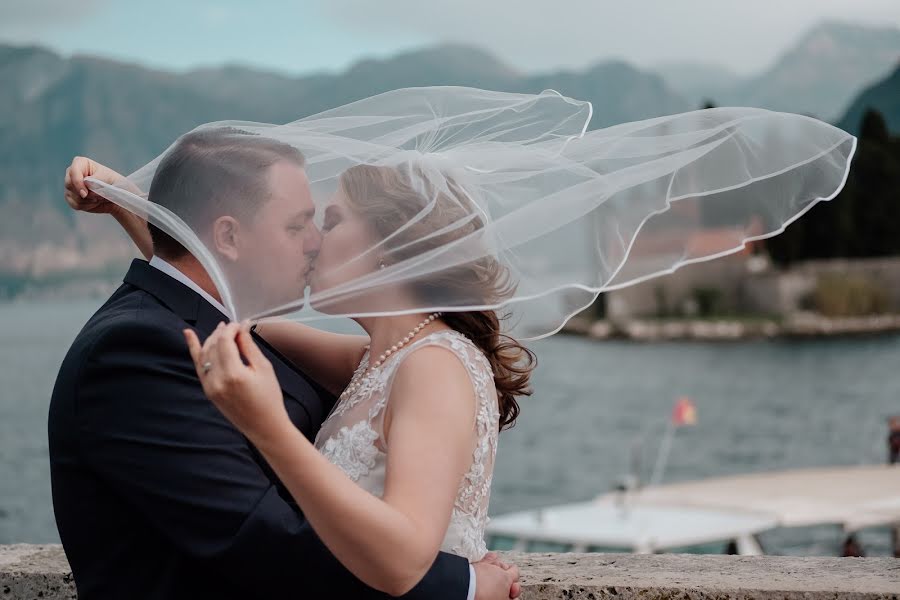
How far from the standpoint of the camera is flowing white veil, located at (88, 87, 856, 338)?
2482mm

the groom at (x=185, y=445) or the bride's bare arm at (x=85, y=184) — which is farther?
the bride's bare arm at (x=85, y=184)

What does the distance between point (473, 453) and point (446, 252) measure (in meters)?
0.45

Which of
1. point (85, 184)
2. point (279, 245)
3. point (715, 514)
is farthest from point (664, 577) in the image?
point (715, 514)

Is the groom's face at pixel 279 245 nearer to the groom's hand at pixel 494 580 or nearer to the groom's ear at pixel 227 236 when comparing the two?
the groom's ear at pixel 227 236

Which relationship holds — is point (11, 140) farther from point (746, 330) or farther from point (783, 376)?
point (783, 376)

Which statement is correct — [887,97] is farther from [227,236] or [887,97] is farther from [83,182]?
[227,236]

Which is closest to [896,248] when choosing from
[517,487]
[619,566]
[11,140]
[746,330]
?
[746,330]

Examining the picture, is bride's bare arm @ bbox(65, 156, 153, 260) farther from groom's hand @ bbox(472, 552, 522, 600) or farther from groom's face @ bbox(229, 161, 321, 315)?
groom's hand @ bbox(472, 552, 522, 600)

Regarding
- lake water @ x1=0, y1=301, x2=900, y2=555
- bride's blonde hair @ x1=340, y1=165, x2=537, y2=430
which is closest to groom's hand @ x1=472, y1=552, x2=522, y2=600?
bride's blonde hair @ x1=340, y1=165, x2=537, y2=430

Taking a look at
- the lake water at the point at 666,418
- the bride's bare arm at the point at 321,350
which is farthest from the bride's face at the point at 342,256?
the lake water at the point at 666,418

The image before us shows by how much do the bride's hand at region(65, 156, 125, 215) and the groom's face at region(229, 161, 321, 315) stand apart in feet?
2.25

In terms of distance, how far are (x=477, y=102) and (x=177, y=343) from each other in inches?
48.9

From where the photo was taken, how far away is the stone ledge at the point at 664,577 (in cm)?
269

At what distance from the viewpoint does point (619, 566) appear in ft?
10.3
